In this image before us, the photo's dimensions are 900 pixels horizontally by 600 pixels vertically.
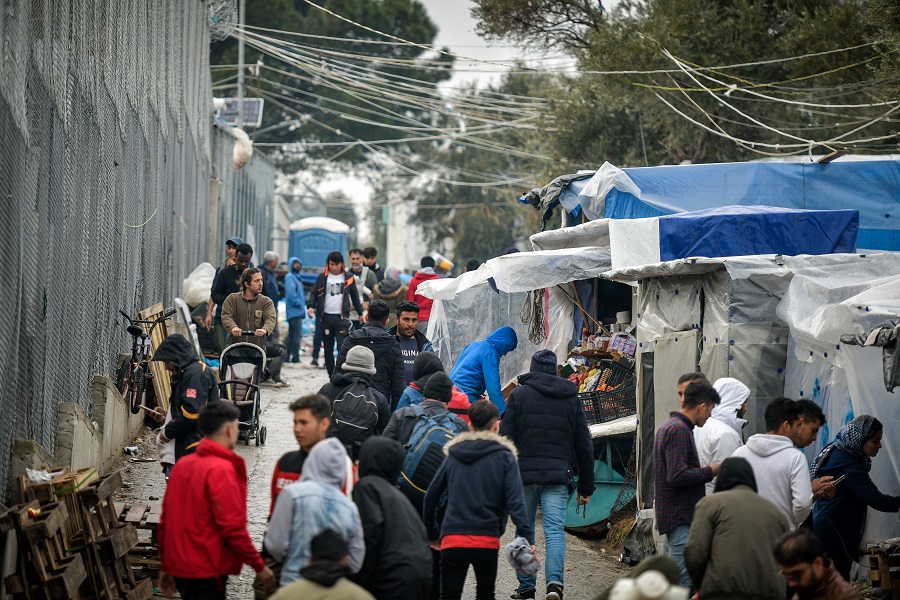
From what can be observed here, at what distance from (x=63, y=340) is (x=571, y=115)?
1898 centimetres

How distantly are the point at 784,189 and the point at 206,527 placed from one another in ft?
36.7

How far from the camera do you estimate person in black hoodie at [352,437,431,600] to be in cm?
587

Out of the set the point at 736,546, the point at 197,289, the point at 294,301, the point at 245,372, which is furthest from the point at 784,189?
the point at 736,546

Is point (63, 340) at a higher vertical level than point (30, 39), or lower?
lower

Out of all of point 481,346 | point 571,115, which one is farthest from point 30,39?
point 571,115

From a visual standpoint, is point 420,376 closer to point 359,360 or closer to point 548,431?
point 359,360

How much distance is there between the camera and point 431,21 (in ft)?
185

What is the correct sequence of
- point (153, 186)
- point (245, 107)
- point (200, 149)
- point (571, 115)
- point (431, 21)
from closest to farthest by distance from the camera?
point (153, 186) → point (200, 149) → point (571, 115) → point (245, 107) → point (431, 21)

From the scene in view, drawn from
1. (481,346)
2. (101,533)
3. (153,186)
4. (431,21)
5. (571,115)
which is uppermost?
(431,21)

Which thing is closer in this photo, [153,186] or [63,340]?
[63,340]

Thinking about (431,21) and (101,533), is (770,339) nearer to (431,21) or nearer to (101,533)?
(101,533)

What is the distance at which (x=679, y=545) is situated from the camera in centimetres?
739

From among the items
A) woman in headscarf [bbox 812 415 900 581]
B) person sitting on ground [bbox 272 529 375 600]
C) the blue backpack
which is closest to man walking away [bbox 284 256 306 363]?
the blue backpack

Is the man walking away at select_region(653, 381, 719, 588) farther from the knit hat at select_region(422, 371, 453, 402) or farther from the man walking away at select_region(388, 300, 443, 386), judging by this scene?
the man walking away at select_region(388, 300, 443, 386)
